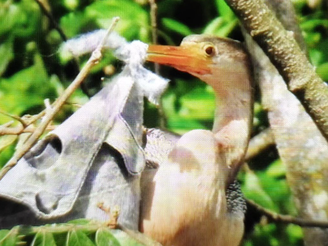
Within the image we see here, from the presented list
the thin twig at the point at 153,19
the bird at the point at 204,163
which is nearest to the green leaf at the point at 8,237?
the bird at the point at 204,163

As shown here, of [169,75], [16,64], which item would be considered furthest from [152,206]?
[16,64]

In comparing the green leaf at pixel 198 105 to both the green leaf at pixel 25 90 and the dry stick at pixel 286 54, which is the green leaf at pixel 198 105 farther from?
the dry stick at pixel 286 54

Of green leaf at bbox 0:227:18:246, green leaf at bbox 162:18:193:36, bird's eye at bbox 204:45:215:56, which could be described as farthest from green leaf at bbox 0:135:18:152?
green leaf at bbox 162:18:193:36

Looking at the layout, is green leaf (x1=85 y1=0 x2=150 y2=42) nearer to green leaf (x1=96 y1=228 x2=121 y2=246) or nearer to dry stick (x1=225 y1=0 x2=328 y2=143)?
dry stick (x1=225 y1=0 x2=328 y2=143)

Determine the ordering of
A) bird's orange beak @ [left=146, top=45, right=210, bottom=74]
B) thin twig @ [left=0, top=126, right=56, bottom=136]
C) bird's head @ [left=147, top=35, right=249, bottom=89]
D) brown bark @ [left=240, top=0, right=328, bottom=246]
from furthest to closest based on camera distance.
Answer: brown bark @ [left=240, top=0, right=328, bottom=246], bird's head @ [left=147, top=35, right=249, bottom=89], bird's orange beak @ [left=146, top=45, right=210, bottom=74], thin twig @ [left=0, top=126, right=56, bottom=136]

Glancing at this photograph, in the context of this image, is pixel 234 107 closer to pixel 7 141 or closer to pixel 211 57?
pixel 211 57

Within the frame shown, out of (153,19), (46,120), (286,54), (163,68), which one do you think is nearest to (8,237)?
(46,120)
